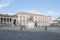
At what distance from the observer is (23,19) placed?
35094 millimetres

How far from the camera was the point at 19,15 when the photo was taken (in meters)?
35.5

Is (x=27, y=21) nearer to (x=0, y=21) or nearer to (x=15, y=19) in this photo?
(x=15, y=19)

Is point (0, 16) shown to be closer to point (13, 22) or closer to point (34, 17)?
point (13, 22)

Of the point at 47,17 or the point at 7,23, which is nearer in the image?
the point at 7,23

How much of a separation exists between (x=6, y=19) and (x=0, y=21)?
61.1 inches

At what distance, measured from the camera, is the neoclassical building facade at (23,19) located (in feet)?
101

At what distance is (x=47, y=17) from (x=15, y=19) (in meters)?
9.19

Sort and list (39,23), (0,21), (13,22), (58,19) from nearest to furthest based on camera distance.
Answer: (0,21) < (13,22) < (39,23) < (58,19)

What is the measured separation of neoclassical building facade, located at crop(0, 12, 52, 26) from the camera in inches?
1216

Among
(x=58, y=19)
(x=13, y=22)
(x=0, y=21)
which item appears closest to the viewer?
(x=0, y=21)

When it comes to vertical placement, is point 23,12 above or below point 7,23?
above

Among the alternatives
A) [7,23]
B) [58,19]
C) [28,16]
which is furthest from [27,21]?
[58,19]

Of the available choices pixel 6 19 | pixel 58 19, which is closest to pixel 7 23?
pixel 6 19

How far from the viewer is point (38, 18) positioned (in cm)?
3678
